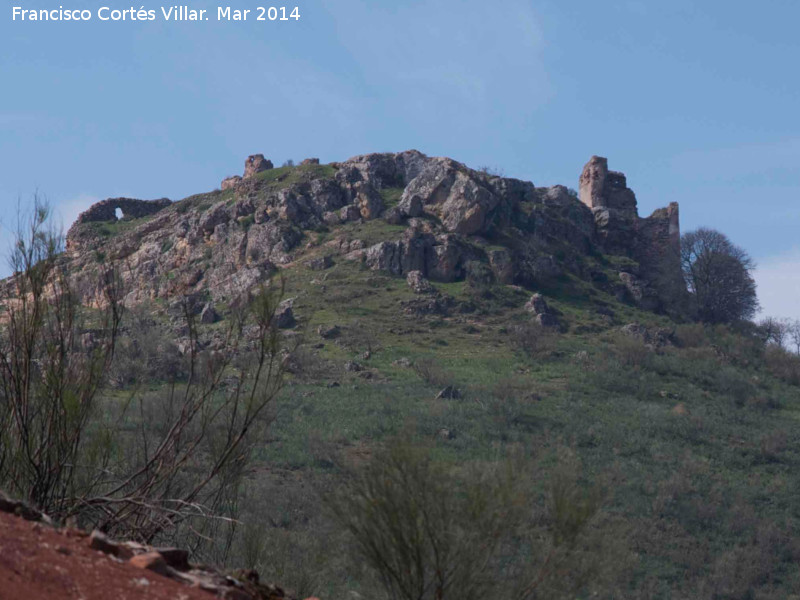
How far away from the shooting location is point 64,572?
5.24 metres

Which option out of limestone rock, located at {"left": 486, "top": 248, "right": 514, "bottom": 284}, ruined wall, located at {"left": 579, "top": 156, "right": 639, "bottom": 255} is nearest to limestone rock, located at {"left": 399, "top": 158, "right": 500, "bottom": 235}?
limestone rock, located at {"left": 486, "top": 248, "right": 514, "bottom": 284}

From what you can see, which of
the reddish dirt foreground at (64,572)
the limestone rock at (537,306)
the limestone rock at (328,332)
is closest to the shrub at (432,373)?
the limestone rock at (328,332)

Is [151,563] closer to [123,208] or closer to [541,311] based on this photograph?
[541,311]

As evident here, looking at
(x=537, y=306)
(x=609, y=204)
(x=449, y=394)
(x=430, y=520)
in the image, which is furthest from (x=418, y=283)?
(x=430, y=520)

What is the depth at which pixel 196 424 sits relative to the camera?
15.9 meters

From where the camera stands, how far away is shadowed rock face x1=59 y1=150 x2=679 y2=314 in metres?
43.0

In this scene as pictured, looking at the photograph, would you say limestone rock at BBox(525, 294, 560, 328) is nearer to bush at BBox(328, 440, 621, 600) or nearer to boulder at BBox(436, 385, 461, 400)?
boulder at BBox(436, 385, 461, 400)

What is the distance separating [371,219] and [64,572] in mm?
42137

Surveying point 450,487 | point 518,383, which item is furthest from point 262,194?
point 450,487

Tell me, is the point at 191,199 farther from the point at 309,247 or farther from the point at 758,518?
the point at 758,518

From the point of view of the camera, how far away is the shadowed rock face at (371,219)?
4303 centimetres

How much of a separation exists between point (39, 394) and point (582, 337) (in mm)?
31900

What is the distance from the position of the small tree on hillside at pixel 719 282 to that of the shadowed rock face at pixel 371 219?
2.03 meters

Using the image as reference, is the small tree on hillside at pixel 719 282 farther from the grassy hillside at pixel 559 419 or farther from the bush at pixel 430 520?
the bush at pixel 430 520
